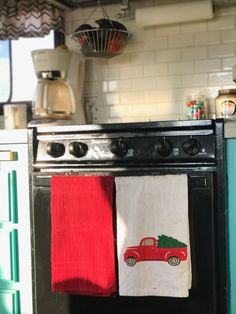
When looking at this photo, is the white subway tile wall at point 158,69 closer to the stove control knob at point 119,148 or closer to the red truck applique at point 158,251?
the stove control knob at point 119,148

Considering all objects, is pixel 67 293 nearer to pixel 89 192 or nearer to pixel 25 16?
pixel 89 192

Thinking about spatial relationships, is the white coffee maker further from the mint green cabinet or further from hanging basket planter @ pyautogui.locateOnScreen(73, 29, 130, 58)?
the mint green cabinet

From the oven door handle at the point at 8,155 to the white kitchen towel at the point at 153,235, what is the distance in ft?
1.53

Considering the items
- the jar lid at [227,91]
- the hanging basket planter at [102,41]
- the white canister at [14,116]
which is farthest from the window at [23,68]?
the jar lid at [227,91]

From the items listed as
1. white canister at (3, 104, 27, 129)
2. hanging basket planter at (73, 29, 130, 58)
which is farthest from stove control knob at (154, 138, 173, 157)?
white canister at (3, 104, 27, 129)

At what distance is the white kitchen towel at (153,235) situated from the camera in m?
1.67

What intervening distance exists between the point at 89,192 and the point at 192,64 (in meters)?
1.06

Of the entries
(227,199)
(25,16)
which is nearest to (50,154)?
(227,199)

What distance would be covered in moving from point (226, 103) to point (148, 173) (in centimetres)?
70

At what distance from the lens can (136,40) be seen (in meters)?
2.58

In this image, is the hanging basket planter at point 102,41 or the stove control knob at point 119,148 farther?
the hanging basket planter at point 102,41

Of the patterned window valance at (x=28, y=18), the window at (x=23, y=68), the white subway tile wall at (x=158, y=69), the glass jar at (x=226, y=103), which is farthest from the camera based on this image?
the window at (x=23, y=68)

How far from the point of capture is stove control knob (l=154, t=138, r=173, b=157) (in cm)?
172

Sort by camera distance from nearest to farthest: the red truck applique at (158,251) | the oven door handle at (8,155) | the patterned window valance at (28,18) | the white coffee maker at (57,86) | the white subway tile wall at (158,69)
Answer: the red truck applique at (158,251)
the oven door handle at (8,155)
the white coffee maker at (57,86)
the white subway tile wall at (158,69)
the patterned window valance at (28,18)
